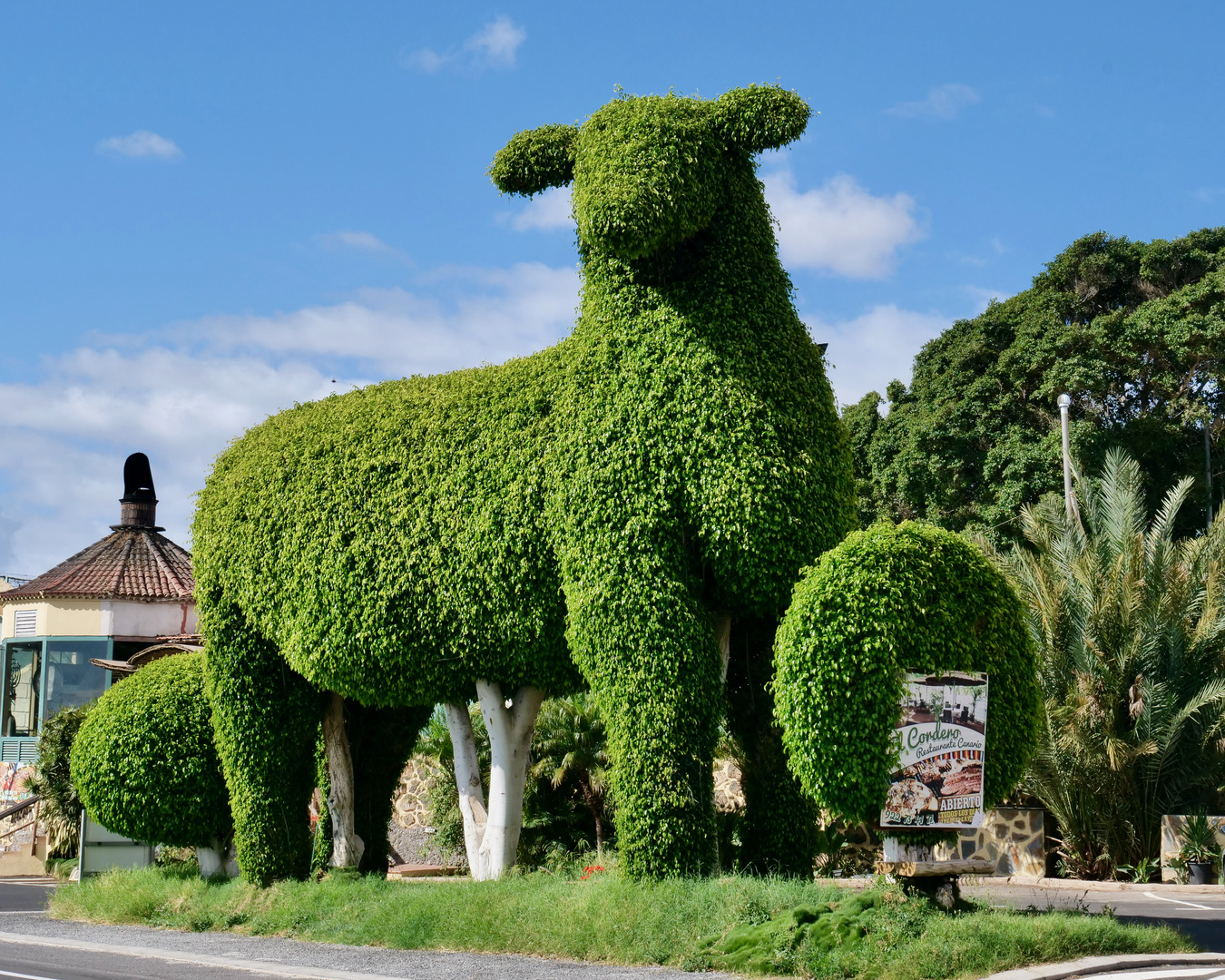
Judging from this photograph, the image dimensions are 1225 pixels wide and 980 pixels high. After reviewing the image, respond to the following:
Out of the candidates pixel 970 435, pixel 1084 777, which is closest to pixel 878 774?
pixel 1084 777

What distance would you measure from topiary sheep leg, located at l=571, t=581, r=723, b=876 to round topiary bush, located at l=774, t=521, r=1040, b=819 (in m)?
0.88

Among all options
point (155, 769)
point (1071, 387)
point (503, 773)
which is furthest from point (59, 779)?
point (1071, 387)

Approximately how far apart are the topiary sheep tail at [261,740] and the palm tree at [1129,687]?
9957mm

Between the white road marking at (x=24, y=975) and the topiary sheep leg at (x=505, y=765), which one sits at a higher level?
the topiary sheep leg at (x=505, y=765)

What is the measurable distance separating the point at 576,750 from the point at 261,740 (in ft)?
19.1

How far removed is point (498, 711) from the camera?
38.8 ft

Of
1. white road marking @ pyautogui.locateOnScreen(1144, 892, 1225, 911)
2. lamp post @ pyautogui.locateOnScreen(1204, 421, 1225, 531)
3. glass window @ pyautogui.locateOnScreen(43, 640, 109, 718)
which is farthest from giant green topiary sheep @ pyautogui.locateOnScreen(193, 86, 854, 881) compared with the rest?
lamp post @ pyautogui.locateOnScreen(1204, 421, 1225, 531)

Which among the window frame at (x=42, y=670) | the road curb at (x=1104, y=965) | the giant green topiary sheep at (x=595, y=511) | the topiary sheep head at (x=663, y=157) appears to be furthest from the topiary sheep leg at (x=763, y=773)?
the window frame at (x=42, y=670)

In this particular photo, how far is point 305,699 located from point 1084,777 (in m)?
11.0

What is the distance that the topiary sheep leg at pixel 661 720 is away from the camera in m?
Result: 10.1

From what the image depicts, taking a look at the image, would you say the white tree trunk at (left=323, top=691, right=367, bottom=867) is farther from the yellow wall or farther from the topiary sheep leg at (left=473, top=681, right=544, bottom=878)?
the yellow wall

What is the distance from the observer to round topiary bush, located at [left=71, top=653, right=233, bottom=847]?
13.4 metres

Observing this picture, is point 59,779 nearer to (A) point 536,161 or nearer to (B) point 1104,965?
(A) point 536,161

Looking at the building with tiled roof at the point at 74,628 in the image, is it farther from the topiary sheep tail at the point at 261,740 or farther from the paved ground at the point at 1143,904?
the paved ground at the point at 1143,904
